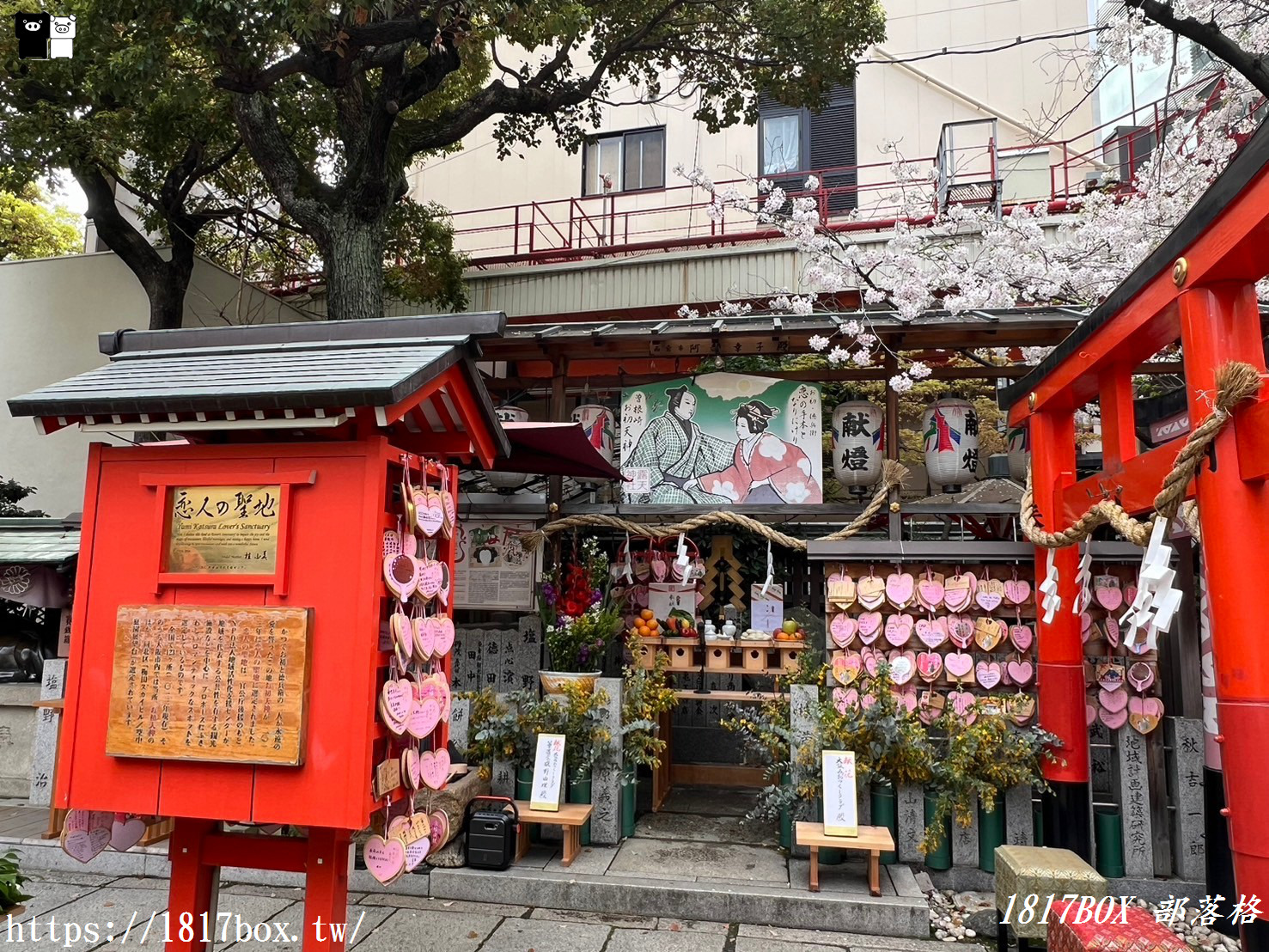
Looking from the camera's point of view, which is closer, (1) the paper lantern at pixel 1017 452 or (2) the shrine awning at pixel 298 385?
(2) the shrine awning at pixel 298 385

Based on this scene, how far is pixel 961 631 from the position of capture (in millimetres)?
7645

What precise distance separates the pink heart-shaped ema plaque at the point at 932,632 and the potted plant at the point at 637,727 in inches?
98.9

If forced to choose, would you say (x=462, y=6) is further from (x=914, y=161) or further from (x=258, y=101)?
(x=914, y=161)

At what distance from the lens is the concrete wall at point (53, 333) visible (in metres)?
14.0

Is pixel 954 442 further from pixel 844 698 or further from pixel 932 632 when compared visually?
pixel 844 698

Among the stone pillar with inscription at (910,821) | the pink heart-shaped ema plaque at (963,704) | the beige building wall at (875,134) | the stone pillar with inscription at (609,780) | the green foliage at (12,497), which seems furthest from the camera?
the beige building wall at (875,134)

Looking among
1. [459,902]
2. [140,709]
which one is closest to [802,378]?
[459,902]

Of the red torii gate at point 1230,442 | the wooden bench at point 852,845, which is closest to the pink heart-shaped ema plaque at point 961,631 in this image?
the wooden bench at point 852,845

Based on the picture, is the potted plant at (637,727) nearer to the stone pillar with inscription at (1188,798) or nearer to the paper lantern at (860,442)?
the paper lantern at (860,442)

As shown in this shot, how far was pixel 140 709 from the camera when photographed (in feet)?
13.8

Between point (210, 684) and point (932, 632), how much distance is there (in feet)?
20.0

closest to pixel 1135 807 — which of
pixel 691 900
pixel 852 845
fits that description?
pixel 852 845

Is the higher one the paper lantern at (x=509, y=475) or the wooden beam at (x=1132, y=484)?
the paper lantern at (x=509, y=475)

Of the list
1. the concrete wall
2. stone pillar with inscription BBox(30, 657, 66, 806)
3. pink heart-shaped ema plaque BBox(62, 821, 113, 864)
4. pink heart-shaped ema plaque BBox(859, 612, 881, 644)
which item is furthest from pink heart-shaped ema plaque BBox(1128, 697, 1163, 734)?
the concrete wall
